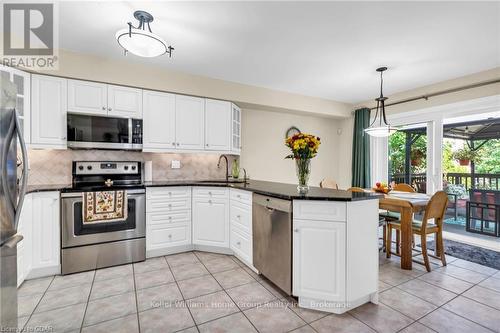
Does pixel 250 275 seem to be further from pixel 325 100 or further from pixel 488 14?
pixel 325 100

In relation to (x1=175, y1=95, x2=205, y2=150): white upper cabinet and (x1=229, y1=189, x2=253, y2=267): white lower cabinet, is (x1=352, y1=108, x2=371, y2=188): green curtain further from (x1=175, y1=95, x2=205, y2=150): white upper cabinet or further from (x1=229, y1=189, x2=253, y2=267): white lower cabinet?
(x1=175, y1=95, x2=205, y2=150): white upper cabinet

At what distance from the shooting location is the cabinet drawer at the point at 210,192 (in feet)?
10.1

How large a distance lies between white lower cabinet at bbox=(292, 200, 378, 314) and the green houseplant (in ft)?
10.0

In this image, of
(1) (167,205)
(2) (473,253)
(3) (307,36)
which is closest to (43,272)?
(1) (167,205)

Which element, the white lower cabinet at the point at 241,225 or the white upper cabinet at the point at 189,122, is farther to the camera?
the white upper cabinet at the point at 189,122

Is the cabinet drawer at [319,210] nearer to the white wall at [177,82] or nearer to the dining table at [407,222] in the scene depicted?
the dining table at [407,222]

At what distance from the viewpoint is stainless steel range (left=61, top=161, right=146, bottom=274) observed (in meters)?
2.54

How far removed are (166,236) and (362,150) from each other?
3.95m

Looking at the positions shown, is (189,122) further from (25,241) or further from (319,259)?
(319,259)

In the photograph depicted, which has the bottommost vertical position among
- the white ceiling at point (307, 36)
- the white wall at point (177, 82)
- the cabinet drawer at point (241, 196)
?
Result: the cabinet drawer at point (241, 196)

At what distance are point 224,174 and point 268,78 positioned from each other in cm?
172

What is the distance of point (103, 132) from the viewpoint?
9.45 feet

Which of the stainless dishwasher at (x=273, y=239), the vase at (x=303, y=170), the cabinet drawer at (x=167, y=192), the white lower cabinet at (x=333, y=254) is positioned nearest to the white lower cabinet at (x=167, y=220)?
the cabinet drawer at (x=167, y=192)

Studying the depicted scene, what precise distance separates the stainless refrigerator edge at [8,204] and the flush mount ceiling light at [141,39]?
883mm
